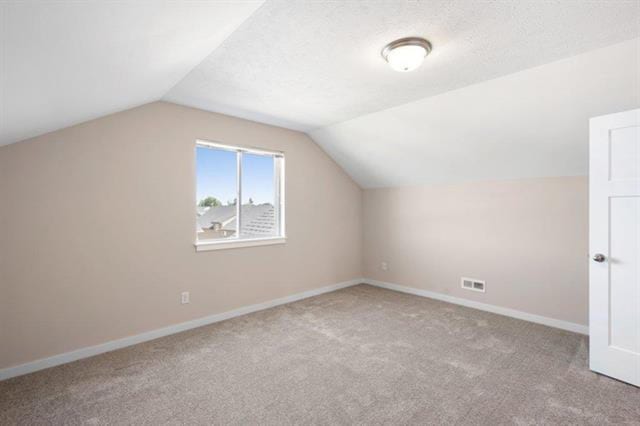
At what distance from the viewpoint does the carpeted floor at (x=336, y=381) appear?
1947mm

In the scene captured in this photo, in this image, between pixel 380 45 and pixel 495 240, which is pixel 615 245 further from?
pixel 380 45

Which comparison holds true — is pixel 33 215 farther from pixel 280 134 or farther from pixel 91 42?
pixel 280 134

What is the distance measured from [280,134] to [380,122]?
133cm

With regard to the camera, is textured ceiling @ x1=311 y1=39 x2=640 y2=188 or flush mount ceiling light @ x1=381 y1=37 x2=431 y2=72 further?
textured ceiling @ x1=311 y1=39 x2=640 y2=188

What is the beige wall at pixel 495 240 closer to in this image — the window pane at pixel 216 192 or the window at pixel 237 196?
the window at pixel 237 196

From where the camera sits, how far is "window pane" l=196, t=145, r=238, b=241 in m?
3.61

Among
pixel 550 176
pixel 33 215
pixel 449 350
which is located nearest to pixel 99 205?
pixel 33 215

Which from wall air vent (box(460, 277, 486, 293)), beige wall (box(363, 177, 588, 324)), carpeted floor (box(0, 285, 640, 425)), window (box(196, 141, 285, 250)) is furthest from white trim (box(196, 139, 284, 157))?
wall air vent (box(460, 277, 486, 293))

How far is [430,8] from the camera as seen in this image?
67.9 inches

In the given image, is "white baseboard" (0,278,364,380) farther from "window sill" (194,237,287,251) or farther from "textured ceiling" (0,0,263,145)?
"textured ceiling" (0,0,263,145)

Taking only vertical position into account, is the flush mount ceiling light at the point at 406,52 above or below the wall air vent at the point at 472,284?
above

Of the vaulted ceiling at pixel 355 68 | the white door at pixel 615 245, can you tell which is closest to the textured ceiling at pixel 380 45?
the vaulted ceiling at pixel 355 68

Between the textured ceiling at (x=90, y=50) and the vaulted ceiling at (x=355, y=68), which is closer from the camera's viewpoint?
the textured ceiling at (x=90, y=50)

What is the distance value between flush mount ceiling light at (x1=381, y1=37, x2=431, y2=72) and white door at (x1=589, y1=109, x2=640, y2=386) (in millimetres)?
1461
